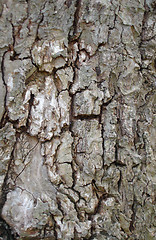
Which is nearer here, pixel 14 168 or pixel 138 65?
pixel 14 168

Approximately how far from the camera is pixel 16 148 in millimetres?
1028

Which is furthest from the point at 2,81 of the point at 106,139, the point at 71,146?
the point at 106,139

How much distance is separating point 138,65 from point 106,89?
22cm

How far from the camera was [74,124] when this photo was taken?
1064mm

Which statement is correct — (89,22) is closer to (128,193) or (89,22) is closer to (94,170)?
(94,170)

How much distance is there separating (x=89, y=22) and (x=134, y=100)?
446 mm

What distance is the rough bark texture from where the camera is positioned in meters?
1.01

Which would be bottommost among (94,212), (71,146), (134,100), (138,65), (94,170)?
(94,212)

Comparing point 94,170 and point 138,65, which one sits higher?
point 138,65

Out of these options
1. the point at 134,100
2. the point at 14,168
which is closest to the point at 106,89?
the point at 134,100

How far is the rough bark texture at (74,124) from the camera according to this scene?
3.30ft

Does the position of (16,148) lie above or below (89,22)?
below

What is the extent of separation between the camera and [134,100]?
113cm

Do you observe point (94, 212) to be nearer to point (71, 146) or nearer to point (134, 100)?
point (71, 146)
